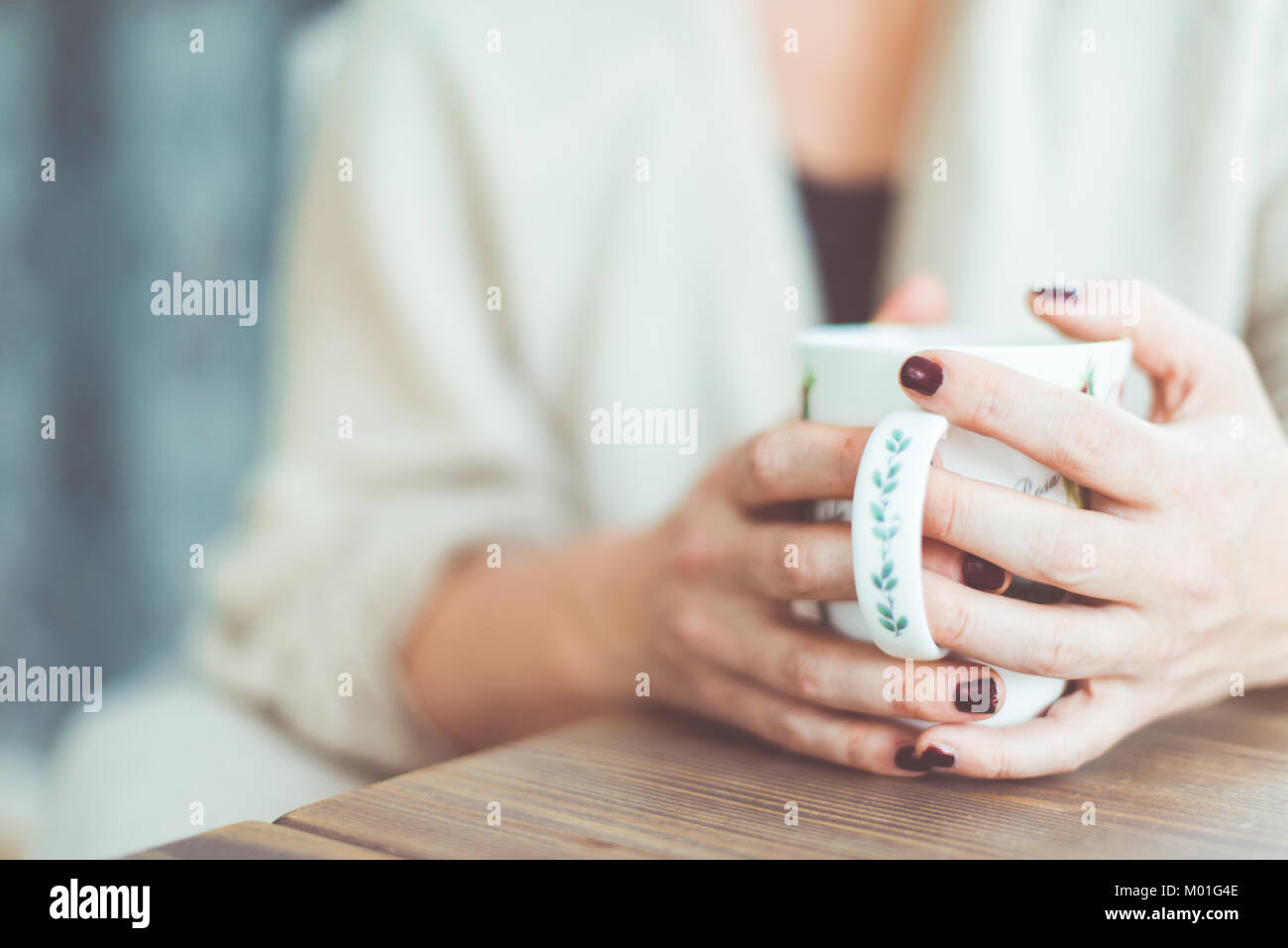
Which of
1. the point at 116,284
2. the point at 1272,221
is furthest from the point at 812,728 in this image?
the point at 116,284

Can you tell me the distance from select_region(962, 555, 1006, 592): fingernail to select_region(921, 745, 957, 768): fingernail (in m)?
0.06

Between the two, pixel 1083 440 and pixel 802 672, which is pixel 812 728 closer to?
pixel 802 672

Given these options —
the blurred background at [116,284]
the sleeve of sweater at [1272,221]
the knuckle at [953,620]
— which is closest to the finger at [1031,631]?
the knuckle at [953,620]

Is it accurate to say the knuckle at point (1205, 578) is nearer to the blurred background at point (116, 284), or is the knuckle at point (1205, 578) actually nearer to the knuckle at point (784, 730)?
the knuckle at point (784, 730)

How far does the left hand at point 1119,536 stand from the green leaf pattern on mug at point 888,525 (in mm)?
19

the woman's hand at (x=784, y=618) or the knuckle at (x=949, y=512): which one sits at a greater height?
the knuckle at (x=949, y=512)

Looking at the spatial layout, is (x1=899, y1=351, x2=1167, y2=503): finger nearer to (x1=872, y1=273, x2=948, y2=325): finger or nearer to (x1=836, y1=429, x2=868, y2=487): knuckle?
(x1=836, y1=429, x2=868, y2=487): knuckle

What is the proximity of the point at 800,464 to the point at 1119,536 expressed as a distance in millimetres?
116

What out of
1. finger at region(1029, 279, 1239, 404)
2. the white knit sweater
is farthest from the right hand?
the white knit sweater

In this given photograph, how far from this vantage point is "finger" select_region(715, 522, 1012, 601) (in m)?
0.38

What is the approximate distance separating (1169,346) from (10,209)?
69.7 inches

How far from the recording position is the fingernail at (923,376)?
0.35 m
